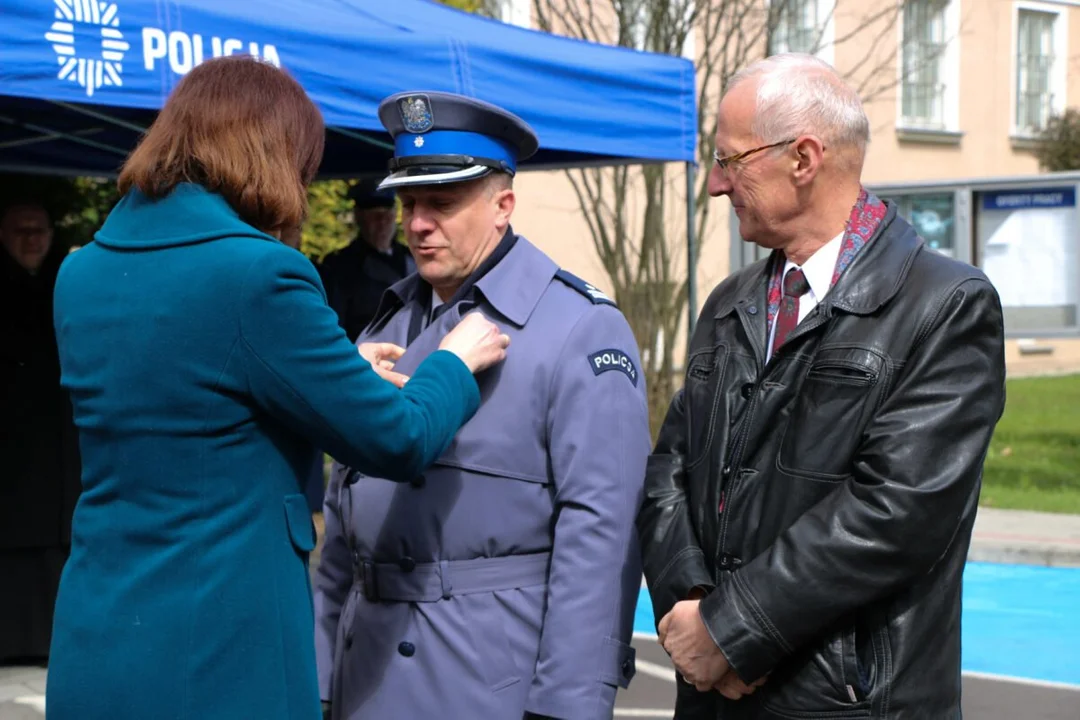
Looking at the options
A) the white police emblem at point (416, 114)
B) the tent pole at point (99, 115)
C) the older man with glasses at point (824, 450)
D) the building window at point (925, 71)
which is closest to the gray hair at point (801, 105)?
the older man with glasses at point (824, 450)

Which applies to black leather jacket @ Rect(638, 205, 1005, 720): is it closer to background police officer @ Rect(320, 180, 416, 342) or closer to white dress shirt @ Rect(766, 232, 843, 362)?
white dress shirt @ Rect(766, 232, 843, 362)

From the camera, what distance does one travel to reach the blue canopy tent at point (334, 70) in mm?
4539

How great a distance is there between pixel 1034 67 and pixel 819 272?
76.0 ft

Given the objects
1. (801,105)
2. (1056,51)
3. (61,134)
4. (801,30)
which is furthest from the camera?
(1056,51)

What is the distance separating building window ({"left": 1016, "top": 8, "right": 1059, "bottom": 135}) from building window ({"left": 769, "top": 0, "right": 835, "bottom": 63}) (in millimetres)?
5798

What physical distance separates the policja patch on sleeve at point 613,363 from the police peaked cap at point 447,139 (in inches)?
16.7

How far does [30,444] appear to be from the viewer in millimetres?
5988

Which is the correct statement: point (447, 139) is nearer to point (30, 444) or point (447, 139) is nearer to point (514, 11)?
point (30, 444)

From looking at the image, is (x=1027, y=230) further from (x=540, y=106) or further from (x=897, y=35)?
(x=897, y=35)

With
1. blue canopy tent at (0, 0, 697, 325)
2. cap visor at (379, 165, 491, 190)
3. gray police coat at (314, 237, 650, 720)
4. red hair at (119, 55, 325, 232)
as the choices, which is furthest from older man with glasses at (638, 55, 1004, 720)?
blue canopy tent at (0, 0, 697, 325)

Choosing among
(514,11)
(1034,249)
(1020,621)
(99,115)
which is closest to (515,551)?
(99,115)

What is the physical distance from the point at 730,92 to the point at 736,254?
8.29 meters

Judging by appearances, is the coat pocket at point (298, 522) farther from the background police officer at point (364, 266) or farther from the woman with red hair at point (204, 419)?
the background police officer at point (364, 266)

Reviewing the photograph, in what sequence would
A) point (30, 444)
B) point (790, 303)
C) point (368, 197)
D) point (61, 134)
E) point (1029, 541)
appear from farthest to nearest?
1. point (1029, 541)
2. point (368, 197)
3. point (61, 134)
4. point (30, 444)
5. point (790, 303)
